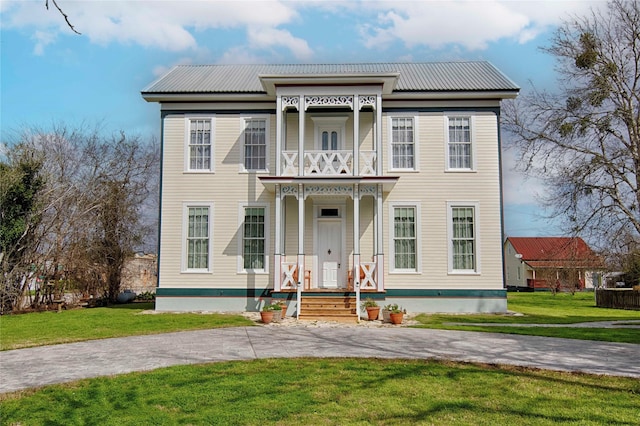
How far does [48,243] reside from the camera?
65.8 ft

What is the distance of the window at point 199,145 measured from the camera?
61.5 ft

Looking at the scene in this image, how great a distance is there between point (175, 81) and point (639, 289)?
904 inches

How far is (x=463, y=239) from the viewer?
1811cm

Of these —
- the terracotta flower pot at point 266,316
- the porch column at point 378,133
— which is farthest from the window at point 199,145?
the terracotta flower pot at point 266,316

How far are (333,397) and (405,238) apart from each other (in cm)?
1212

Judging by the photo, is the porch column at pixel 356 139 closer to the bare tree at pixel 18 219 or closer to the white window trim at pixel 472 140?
the white window trim at pixel 472 140

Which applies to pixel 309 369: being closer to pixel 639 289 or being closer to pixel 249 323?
pixel 249 323

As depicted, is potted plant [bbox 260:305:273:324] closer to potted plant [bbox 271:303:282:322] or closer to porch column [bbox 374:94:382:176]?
potted plant [bbox 271:303:282:322]

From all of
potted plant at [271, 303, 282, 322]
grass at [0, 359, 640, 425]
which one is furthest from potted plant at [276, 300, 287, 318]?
grass at [0, 359, 640, 425]

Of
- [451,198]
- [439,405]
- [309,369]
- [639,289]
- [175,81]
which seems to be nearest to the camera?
[439,405]

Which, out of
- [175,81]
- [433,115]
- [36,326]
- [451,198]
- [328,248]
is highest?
[175,81]

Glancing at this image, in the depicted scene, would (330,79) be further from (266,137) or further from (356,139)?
(266,137)

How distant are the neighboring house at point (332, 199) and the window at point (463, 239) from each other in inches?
1.4

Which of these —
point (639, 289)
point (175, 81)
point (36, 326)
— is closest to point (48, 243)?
point (36, 326)
